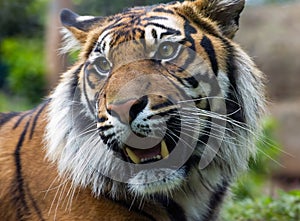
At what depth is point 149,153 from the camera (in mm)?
2924

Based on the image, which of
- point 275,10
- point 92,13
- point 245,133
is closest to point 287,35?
point 275,10

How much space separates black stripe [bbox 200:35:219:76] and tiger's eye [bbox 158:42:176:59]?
6.5 inches

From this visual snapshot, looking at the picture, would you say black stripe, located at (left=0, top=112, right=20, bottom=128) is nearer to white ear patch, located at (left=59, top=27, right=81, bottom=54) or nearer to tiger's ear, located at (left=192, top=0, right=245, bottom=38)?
white ear patch, located at (left=59, top=27, right=81, bottom=54)

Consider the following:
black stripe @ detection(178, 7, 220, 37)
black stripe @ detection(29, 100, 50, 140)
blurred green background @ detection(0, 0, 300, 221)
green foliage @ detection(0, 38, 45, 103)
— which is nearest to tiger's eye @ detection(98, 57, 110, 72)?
black stripe @ detection(178, 7, 220, 37)

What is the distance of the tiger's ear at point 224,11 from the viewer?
130 inches

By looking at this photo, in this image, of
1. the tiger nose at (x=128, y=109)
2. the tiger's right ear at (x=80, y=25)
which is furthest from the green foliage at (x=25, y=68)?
the tiger nose at (x=128, y=109)

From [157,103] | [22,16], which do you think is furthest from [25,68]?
[157,103]

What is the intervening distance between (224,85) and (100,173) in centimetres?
76

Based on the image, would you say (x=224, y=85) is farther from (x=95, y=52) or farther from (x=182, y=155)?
(x=95, y=52)

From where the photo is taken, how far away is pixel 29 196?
3369 mm

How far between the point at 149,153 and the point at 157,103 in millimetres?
261

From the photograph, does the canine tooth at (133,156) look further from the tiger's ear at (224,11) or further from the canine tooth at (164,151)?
the tiger's ear at (224,11)

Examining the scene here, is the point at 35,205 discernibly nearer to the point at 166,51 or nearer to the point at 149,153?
the point at 149,153

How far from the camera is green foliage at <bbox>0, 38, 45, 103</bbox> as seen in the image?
12.0 m
